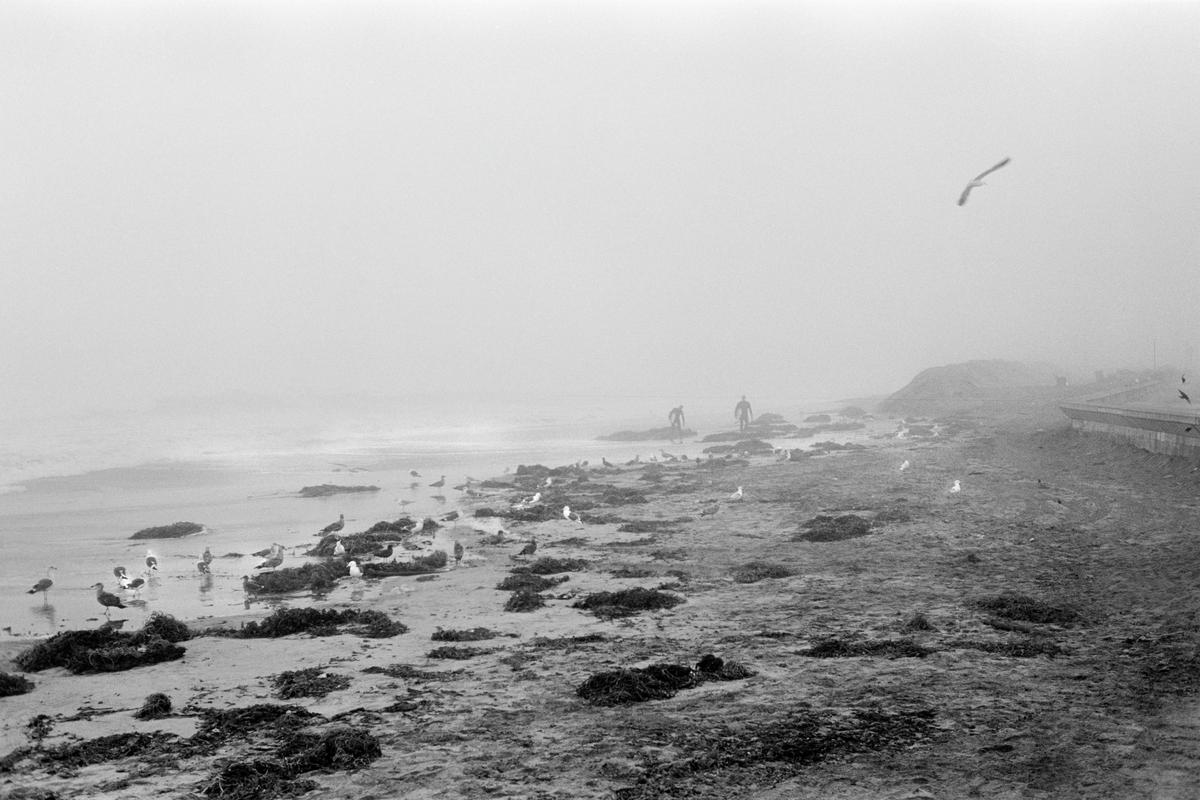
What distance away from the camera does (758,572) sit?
44.3 feet

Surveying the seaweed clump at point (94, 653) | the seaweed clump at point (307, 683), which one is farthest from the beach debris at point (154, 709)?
the seaweed clump at point (94, 653)

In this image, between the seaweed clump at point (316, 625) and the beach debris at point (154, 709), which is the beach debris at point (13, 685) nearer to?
the beach debris at point (154, 709)

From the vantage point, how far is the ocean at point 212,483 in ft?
46.1

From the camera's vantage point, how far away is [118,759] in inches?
269

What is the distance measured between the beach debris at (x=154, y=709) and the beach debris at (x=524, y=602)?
192 inches

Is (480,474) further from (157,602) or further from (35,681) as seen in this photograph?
(35,681)

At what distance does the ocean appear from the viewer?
14.0 metres

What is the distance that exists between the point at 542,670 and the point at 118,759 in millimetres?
4028

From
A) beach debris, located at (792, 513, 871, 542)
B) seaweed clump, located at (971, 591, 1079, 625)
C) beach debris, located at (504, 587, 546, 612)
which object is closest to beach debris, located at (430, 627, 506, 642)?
beach debris, located at (504, 587, 546, 612)

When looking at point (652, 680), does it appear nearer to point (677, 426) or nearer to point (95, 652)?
point (95, 652)

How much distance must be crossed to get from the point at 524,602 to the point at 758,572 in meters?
3.93

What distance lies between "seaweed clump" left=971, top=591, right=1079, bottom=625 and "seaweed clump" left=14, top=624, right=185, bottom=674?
9.99m

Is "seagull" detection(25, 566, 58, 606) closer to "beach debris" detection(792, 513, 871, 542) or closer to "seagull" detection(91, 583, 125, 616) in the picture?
"seagull" detection(91, 583, 125, 616)

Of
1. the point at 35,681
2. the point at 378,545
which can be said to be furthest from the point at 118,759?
the point at 378,545
